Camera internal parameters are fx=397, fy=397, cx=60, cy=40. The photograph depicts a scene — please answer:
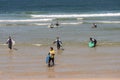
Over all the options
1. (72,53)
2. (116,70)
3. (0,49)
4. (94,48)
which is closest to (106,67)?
(116,70)

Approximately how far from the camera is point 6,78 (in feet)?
62.7

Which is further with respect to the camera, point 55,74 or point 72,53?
point 72,53

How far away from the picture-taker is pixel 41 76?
19406 mm

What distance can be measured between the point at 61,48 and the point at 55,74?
334 inches

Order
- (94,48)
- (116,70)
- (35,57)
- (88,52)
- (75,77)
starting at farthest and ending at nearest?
(94,48), (88,52), (35,57), (116,70), (75,77)

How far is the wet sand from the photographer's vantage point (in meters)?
19.4

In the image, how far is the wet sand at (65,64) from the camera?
63.8 ft

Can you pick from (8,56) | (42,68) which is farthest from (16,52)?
(42,68)

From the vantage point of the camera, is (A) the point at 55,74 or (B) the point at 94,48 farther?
(B) the point at 94,48

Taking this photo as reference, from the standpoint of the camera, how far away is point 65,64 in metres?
22.3

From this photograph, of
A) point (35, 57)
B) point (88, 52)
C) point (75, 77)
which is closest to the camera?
point (75, 77)

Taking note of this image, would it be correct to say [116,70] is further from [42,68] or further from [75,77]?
[42,68]

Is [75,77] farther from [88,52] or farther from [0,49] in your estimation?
[0,49]

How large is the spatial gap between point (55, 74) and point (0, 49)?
9.98m
